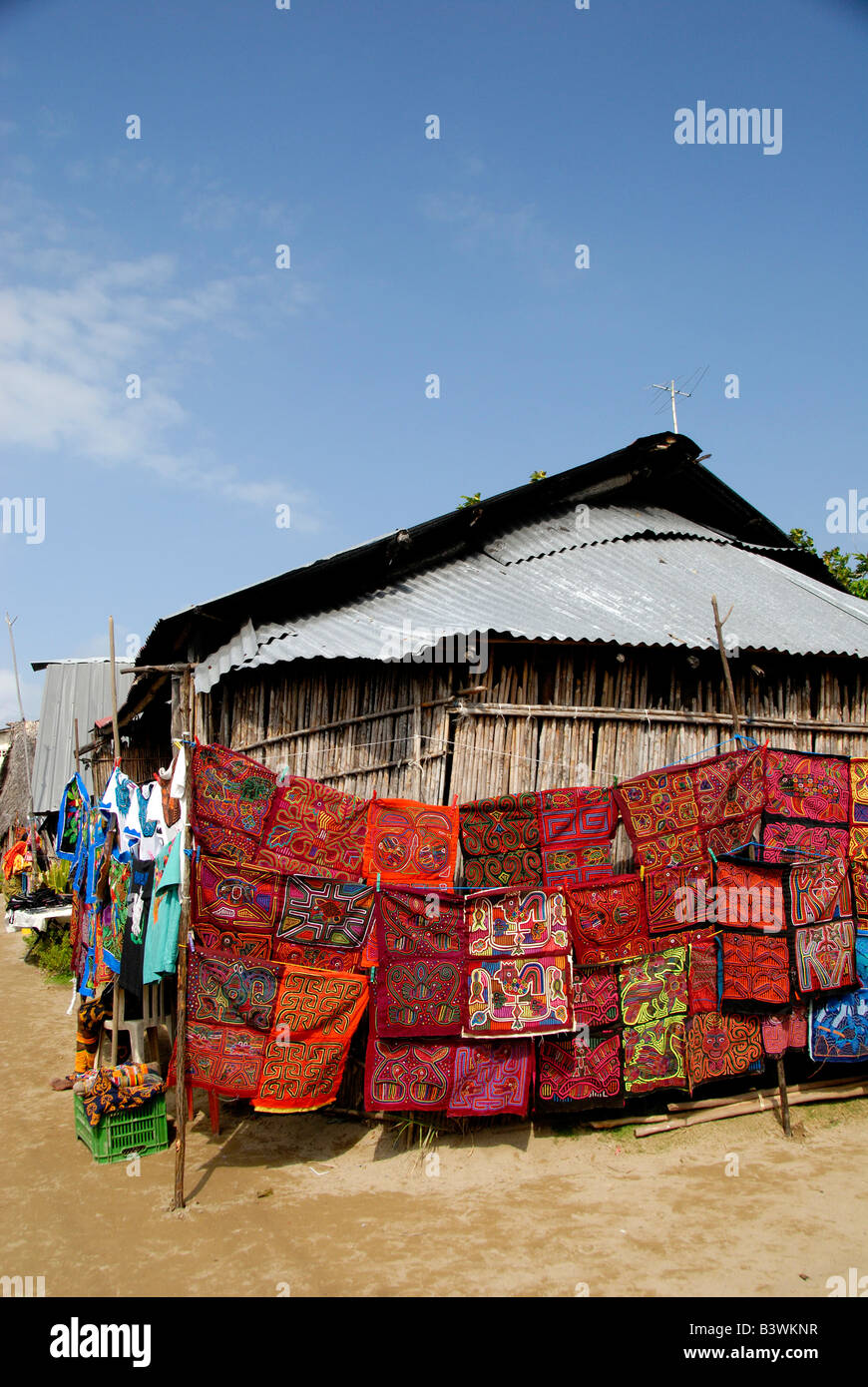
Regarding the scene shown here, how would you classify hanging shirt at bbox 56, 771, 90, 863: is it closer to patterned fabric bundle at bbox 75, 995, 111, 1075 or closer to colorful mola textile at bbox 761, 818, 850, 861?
patterned fabric bundle at bbox 75, 995, 111, 1075

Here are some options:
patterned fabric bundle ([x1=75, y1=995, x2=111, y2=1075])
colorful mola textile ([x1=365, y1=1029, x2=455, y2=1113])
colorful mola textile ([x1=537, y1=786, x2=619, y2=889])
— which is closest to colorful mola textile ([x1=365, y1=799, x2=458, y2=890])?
colorful mola textile ([x1=537, y1=786, x2=619, y2=889])

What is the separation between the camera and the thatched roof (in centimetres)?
2139

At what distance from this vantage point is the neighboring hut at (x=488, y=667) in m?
6.94

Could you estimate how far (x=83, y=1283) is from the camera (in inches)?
176

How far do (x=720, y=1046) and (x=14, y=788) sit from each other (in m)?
21.0

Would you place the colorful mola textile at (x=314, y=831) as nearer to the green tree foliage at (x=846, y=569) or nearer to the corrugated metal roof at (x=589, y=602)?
the corrugated metal roof at (x=589, y=602)

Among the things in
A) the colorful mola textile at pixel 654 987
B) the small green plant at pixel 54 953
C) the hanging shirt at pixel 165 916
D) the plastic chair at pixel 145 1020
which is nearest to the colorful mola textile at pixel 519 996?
the colorful mola textile at pixel 654 987

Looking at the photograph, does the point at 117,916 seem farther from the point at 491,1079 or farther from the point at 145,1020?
the point at 491,1079

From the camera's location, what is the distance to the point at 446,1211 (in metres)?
5.19

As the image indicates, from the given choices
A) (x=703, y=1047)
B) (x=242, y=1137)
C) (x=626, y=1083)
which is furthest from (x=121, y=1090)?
(x=703, y=1047)

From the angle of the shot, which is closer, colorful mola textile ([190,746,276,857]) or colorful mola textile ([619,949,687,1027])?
colorful mola textile ([190,746,276,857])

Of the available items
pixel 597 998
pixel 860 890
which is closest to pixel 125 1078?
pixel 597 998

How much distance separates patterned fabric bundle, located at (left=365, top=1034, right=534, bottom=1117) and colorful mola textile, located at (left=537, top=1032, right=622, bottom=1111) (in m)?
0.13

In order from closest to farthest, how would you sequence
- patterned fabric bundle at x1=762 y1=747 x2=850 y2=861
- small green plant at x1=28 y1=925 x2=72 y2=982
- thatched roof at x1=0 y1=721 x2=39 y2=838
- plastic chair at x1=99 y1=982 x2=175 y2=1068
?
patterned fabric bundle at x1=762 y1=747 x2=850 y2=861
plastic chair at x1=99 y1=982 x2=175 y2=1068
small green plant at x1=28 y1=925 x2=72 y2=982
thatched roof at x1=0 y1=721 x2=39 y2=838
